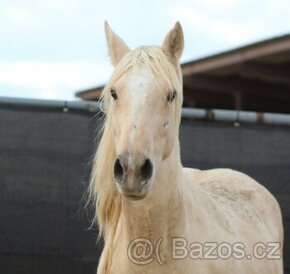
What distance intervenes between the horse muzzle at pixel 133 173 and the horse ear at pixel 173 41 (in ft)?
2.35

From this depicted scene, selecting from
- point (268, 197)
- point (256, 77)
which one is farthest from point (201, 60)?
point (268, 197)

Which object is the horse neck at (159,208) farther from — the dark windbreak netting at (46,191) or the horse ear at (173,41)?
the dark windbreak netting at (46,191)

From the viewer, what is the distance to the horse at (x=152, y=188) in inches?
108

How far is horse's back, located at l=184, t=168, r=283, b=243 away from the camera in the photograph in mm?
4199

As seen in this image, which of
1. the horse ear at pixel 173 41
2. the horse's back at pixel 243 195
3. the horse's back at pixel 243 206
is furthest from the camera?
the horse's back at pixel 243 195

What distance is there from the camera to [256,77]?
963 centimetres

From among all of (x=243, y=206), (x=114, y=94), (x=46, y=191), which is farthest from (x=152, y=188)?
(x=46, y=191)

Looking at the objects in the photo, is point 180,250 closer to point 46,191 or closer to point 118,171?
point 118,171

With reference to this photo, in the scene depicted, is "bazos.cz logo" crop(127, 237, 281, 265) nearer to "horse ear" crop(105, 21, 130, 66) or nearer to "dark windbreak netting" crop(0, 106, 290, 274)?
"horse ear" crop(105, 21, 130, 66)

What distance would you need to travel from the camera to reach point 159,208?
3.09 metres

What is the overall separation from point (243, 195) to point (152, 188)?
1.53 meters

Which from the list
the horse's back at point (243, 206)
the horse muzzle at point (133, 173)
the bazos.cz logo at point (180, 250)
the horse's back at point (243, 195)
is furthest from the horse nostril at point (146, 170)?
the horse's back at point (243, 195)

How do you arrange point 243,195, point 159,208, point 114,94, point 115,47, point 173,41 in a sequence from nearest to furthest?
point 114,94, point 159,208, point 173,41, point 115,47, point 243,195

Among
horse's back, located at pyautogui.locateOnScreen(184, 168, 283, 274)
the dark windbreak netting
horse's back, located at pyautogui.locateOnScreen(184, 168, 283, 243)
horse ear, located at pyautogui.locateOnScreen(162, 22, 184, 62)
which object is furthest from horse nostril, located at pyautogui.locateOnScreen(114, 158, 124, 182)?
the dark windbreak netting
